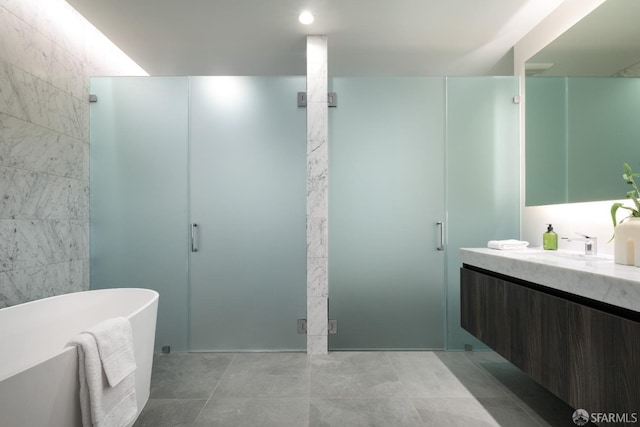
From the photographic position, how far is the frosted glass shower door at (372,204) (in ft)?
8.17

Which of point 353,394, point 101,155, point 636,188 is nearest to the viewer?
point 636,188

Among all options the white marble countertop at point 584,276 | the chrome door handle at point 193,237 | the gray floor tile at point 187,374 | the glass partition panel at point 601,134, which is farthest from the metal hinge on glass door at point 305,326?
the glass partition panel at point 601,134

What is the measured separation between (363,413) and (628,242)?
61.6 inches

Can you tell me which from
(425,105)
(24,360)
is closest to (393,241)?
(425,105)

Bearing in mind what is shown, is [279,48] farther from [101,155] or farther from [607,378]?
[607,378]

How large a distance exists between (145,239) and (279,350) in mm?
1410

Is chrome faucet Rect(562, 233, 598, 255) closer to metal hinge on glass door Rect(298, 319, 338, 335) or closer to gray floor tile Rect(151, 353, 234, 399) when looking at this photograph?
metal hinge on glass door Rect(298, 319, 338, 335)

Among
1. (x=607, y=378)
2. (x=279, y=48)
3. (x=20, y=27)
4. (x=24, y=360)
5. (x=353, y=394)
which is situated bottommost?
(x=353, y=394)

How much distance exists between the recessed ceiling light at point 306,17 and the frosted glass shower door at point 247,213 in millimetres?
409

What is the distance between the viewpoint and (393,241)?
249cm

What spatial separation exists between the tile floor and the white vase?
35.6 inches

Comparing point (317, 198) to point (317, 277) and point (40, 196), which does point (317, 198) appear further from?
point (40, 196)

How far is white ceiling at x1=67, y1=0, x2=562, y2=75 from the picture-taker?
2111 mm

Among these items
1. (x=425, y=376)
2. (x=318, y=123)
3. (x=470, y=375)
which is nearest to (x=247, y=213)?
(x=318, y=123)
